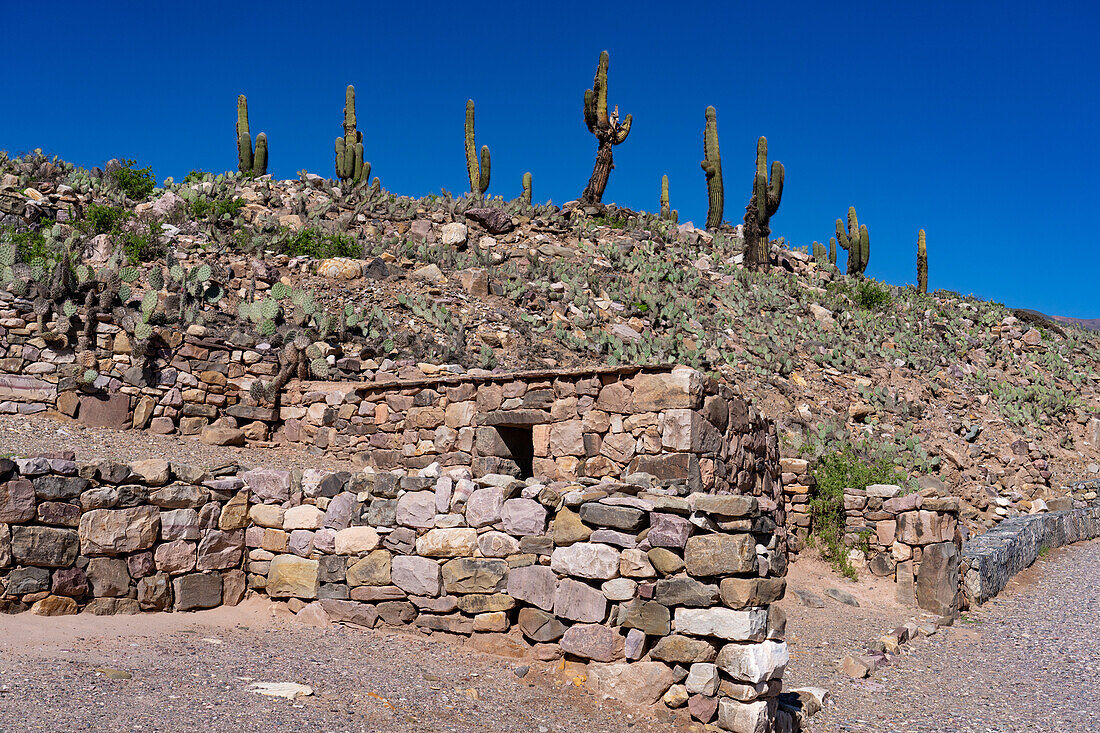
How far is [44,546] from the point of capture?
5613 millimetres

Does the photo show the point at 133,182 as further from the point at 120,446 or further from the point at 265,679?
the point at 265,679

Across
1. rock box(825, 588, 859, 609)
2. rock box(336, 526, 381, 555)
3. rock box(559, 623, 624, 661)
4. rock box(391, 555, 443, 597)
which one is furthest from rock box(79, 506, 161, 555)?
rock box(825, 588, 859, 609)

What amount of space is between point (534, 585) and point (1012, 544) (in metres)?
9.20

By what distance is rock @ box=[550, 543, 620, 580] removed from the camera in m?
5.02

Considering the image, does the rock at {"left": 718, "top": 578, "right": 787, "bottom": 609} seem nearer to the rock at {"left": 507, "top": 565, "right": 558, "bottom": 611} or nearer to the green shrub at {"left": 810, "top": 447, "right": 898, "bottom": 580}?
the rock at {"left": 507, "top": 565, "right": 558, "bottom": 611}

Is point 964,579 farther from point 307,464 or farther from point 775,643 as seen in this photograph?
point 307,464

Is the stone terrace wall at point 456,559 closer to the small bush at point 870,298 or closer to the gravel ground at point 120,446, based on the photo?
the gravel ground at point 120,446

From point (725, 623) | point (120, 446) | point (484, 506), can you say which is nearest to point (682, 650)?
point (725, 623)

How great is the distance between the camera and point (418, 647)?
18.1ft

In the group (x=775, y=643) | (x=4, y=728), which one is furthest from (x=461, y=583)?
(x=4, y=728)

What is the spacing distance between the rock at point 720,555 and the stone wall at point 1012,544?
658 centimetres

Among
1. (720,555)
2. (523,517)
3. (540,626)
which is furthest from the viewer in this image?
(523,517)

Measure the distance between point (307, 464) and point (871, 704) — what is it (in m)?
7.41

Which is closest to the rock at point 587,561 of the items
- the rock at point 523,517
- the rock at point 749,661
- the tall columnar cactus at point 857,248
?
the rock at point 523,517
